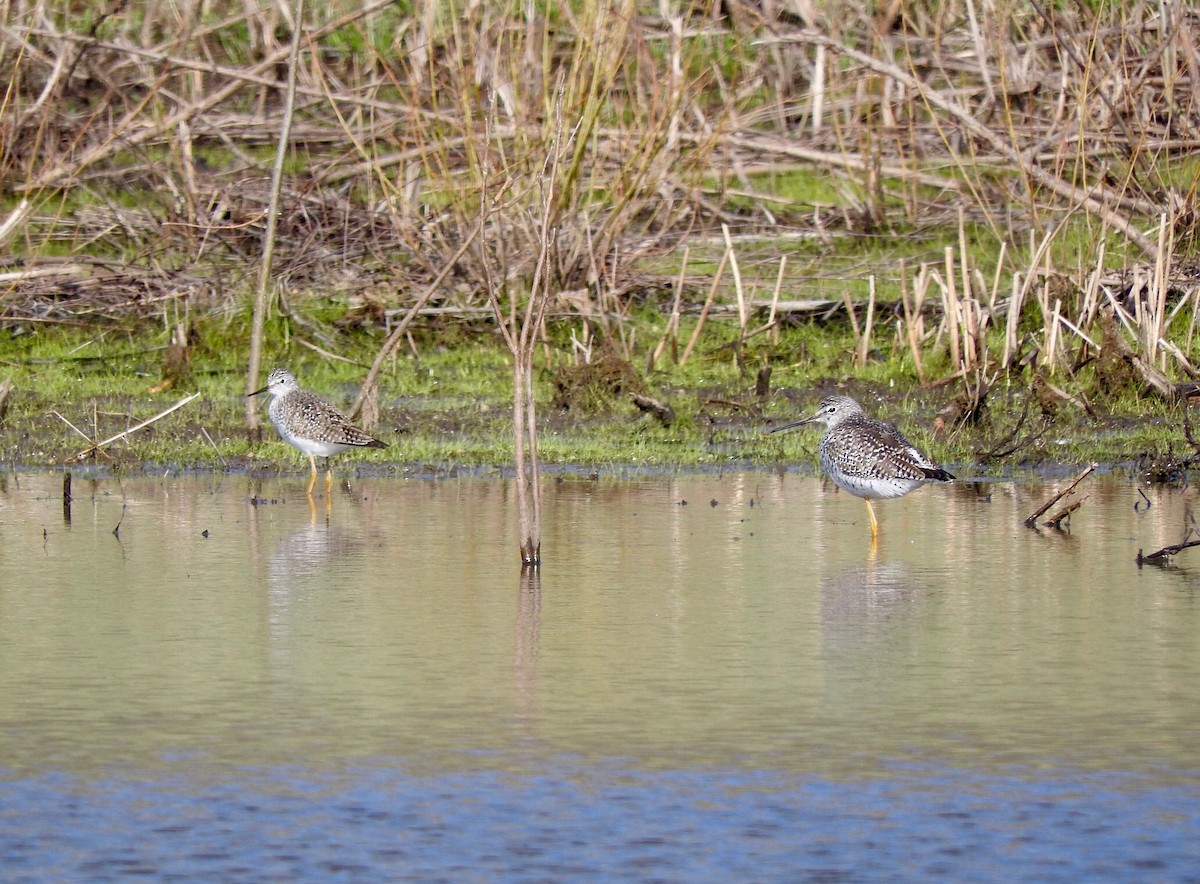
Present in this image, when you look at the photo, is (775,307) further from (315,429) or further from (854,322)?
(315,429)

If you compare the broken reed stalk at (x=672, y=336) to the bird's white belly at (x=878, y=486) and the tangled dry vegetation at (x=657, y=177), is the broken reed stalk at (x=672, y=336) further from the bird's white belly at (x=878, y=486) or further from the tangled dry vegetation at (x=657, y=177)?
the bird's white belly at (x=878, y=486)

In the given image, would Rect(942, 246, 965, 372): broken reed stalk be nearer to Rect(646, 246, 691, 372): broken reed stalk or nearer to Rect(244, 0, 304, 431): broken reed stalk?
Rect(646, 246, 691, 372): broken reed stalk

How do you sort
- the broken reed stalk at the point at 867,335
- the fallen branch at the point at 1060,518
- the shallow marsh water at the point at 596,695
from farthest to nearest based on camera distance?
the broken reed stalk at the point at 867,335, the fallen branch at the point at 1060,518, the shallow marsh water at the point at 596,695

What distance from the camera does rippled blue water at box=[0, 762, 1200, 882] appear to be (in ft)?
15.5

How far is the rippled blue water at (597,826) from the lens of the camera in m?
4.71

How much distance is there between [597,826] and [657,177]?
942cm

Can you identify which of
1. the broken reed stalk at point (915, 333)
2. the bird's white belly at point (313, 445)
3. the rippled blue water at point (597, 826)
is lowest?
the rippled blue water at point (597, 826)

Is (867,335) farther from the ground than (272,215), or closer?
closer

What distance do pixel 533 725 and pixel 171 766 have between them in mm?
1018

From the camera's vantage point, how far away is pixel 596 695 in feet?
20.5

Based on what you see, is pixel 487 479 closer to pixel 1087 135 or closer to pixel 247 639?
pixel 247 639

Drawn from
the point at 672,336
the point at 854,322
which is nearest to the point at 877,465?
the point at 854,322

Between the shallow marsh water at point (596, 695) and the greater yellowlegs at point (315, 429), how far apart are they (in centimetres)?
121

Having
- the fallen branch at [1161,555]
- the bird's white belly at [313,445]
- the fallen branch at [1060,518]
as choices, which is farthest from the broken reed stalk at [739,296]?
the fallen branch at [1161,555]
